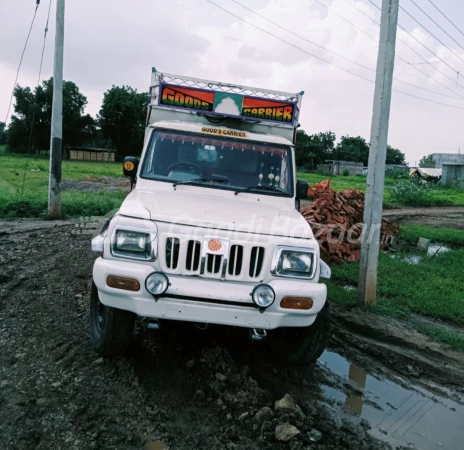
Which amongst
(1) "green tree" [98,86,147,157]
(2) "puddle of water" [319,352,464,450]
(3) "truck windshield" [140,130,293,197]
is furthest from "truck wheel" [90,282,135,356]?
(1) "green tree" [98,86,147,157]

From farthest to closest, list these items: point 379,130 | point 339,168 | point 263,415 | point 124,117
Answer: point 339,168, point 124,117, point 379,130, point 263,415

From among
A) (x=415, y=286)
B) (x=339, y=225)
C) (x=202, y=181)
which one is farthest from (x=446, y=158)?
(x=202, y=181)

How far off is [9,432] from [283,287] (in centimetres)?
207

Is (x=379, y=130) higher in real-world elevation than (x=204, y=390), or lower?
higher

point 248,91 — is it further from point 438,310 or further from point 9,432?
point 9,432

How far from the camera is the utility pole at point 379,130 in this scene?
5.99m

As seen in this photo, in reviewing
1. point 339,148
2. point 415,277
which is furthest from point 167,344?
point 339,148

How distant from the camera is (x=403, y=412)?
390cm

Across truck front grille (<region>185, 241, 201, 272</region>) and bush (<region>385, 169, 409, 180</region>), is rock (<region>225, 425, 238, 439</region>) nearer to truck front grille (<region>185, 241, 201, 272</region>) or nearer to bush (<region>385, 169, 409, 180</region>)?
truck front grille (<region>185, 241, 201, 272</region>)

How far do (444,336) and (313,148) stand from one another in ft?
186

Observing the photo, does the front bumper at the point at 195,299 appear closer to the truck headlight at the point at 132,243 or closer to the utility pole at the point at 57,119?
the truck headlight at the point at 132,243

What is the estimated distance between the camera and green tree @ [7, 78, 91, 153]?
5047 cm

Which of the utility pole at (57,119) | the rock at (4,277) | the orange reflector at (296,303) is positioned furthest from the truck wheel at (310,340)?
the utility pole at (57,119)

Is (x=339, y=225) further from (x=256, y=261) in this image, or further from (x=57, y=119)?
(x=57, y=119)
